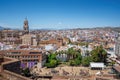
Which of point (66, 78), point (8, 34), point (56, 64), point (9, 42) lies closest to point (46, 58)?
point (56, 64)

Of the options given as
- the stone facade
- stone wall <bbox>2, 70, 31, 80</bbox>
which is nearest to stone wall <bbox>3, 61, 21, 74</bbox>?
the stone facade

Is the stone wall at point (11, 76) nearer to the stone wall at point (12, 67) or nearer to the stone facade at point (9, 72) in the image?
the stone facade at point (9, 72)

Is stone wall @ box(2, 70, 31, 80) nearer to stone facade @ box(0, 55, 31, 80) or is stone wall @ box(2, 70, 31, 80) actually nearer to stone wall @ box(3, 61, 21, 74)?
stone facade @ box(0, 55, 31, 80)

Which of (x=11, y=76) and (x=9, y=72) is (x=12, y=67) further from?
(x=11, y=76)

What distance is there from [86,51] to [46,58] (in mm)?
13562

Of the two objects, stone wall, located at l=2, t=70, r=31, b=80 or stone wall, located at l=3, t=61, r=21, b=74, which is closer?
stone wall, located at l=2, t=70, r=31, b=80

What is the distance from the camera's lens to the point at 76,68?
46625mm

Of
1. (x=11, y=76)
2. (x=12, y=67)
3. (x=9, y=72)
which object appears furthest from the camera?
(x=12, y=67)

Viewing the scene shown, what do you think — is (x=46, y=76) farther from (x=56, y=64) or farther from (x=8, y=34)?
(x=8, y=34)

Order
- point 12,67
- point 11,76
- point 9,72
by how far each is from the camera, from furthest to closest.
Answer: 1. point 12,67
2. point 9,72
3. point 11,76

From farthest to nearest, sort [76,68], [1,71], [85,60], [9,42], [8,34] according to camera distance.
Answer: [8,34] → [9,42] → [85,60] → [76,68] → [1,71]

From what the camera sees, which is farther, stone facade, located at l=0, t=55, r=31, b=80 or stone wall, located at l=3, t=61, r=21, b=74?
stone wall, located at l=3, t=61, r=21, b=74

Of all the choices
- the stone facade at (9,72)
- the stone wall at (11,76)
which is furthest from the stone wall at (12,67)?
the stone wall at (11,76)

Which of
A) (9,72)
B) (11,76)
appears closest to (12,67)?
(9,72)
